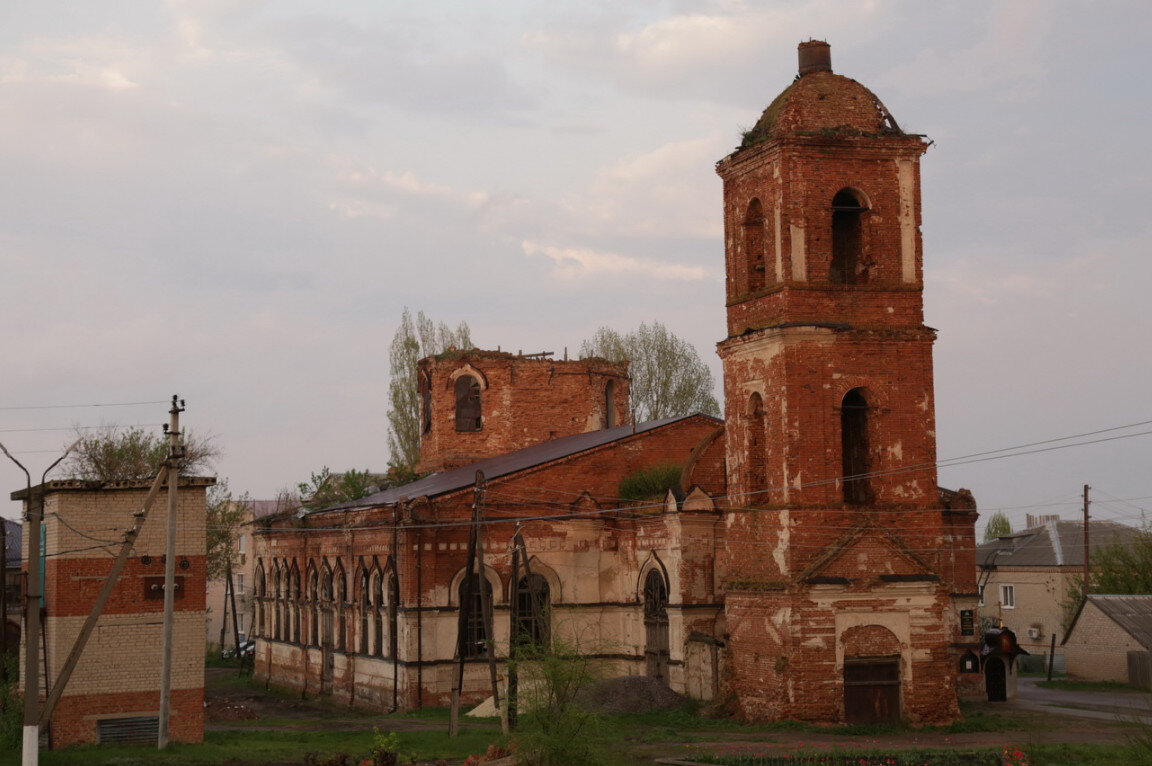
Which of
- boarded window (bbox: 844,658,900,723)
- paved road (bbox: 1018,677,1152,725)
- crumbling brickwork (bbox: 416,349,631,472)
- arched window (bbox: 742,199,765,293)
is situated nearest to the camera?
boarded window (bbox: 844,658,900,723)

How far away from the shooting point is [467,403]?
46.8m

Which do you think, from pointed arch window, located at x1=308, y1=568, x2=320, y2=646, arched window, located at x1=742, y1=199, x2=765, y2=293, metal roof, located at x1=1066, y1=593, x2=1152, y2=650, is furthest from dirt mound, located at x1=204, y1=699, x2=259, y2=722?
metal roof, located at x1=1066, y1=593, x2=1152, y2=650

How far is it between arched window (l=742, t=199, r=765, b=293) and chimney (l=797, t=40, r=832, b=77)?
3.16 m

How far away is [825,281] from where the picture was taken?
90.7ft

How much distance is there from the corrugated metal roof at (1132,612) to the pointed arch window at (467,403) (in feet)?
68.5

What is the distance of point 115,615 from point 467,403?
2245cm

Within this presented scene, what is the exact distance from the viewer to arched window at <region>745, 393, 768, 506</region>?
2842 centimetres

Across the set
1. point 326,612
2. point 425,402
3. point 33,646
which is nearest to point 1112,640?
point 326,612

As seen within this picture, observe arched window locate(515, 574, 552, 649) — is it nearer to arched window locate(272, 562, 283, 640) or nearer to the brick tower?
the brick tower

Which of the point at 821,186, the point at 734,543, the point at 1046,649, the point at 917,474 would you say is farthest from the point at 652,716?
the point at 1046,649

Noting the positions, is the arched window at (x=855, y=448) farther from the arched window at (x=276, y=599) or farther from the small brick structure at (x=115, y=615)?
the arched window at (x=276, y=599)

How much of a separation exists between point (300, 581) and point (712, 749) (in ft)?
73.6

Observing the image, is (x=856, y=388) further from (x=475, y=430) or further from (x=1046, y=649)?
(x=1046, y=649)

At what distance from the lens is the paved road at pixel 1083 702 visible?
102 feet
